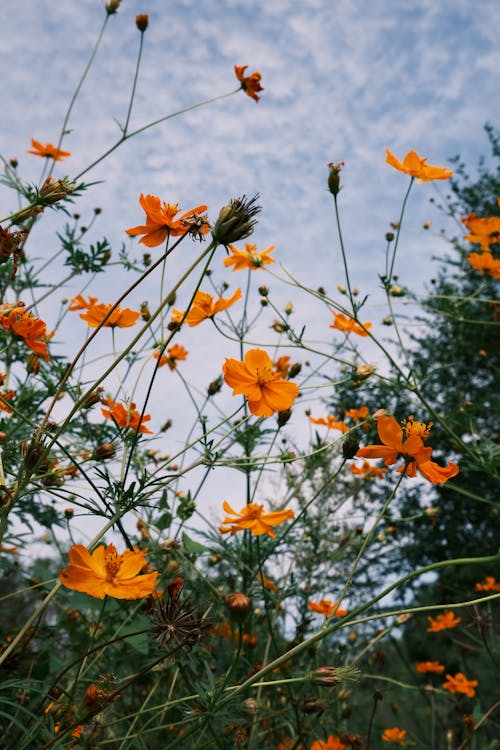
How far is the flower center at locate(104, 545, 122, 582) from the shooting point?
3.25 ft

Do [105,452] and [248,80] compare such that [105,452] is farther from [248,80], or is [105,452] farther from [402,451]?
[248,80]

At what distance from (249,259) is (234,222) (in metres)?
1.05

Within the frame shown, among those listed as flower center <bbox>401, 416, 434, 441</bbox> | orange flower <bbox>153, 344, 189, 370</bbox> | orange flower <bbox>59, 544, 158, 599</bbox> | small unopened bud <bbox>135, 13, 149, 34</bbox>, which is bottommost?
orange flower <bbox>59, 544, 158, 599</bbox>

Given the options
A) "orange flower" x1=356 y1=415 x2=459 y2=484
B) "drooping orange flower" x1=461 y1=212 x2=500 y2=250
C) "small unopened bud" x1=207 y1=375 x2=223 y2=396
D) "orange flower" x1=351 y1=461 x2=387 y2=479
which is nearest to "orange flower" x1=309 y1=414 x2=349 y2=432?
"orange flower" x1=351 y1=461 x2=387 y2=479

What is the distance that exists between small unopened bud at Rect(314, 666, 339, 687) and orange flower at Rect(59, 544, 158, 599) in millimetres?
288

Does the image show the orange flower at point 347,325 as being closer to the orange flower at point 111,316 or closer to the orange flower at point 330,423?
the orange flower at point 330,423

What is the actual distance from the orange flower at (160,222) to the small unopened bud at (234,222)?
0.41ft

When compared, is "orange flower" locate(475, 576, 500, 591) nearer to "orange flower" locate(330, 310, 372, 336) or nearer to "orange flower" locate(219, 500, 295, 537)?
"orange flower" locate(330, 310, 372, 336)

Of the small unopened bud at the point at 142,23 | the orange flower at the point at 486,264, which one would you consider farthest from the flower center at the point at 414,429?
the orange flower at the point at 486,264

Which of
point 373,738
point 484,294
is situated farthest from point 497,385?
point 373,738

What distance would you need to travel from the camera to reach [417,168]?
190cm

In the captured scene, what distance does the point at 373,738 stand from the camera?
3033mm

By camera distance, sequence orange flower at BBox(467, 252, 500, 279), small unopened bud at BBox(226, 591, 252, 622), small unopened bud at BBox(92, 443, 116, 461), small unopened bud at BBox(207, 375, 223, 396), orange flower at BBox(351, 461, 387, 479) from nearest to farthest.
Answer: small unopened bud at BBox(226, 591, 252, 622)
small unopened bud at BBox(92, 443, 116, 461)
small unopened bud at BBox(207, 375, 223, 396)
orange flower at BBox(351, 461, 387, 479)
orange flower at BBox(467, 252, 500, 279)

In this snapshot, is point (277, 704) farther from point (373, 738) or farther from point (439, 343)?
point (439, 343)
